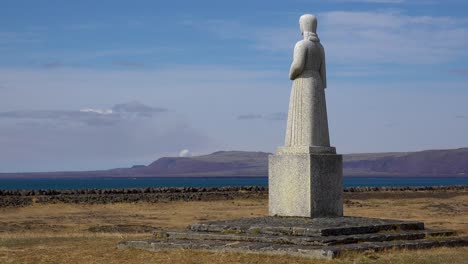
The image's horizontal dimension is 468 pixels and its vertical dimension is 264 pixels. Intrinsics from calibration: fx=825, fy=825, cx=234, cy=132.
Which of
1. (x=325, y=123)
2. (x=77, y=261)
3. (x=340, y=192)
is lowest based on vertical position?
(x=77, y=261)

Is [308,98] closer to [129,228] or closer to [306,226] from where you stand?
[306,226]

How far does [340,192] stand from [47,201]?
33.7m

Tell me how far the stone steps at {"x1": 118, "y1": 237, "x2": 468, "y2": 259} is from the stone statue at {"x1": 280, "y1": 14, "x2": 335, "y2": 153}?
122 inches

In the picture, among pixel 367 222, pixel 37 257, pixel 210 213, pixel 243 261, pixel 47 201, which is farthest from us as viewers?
pixel 47 201

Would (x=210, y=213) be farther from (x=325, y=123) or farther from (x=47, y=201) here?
(x=325, y=123)

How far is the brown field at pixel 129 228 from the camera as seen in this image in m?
15.7

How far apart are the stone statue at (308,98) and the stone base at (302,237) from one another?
1.81 meters

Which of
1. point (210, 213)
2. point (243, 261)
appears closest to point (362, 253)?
point (243, 261)

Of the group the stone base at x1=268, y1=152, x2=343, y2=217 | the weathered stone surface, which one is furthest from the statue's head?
the weathered stone surface

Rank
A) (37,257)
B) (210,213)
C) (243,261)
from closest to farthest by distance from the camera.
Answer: (243,261) → (37,257) → (210,213)

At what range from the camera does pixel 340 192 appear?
63.1ft

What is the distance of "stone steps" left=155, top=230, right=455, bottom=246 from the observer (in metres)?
16.3

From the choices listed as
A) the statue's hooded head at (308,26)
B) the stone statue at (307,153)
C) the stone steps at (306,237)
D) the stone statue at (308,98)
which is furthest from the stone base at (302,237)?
the statue's hooded head at (308,26)

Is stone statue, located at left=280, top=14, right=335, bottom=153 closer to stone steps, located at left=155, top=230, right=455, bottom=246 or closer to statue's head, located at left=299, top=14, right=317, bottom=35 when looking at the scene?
statue's head, located at left=299, top=14, right=317, bottom=35
